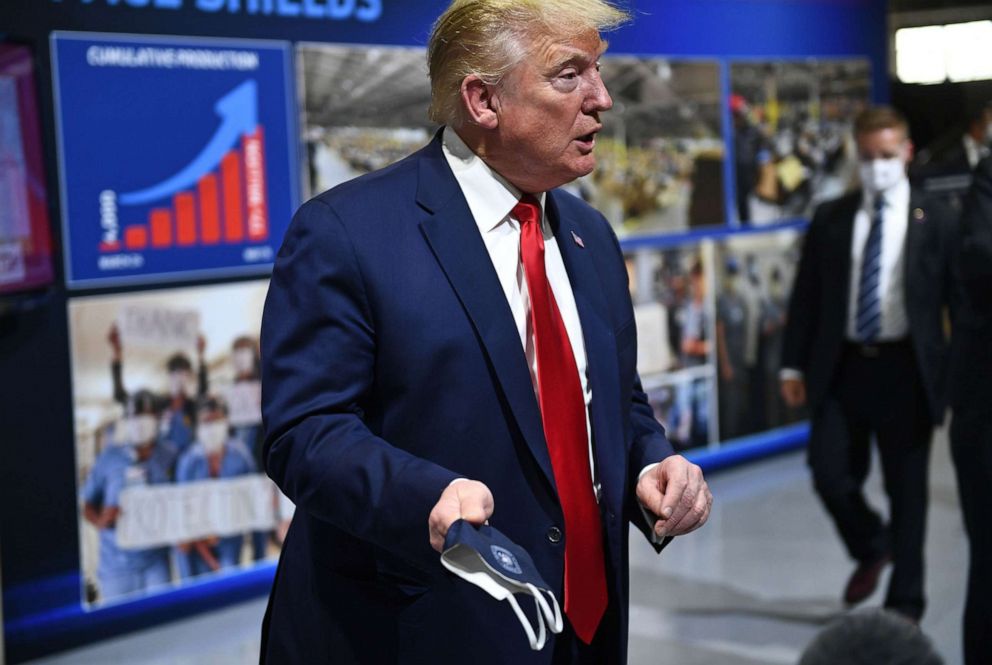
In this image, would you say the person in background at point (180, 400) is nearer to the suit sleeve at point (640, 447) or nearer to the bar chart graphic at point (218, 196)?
the bar chart graphic at point (218, 196)

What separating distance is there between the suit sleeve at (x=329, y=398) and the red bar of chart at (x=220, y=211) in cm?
Result: 290

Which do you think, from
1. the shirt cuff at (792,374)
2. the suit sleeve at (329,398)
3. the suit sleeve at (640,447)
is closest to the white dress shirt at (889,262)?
the shirt cuff at (792,374)

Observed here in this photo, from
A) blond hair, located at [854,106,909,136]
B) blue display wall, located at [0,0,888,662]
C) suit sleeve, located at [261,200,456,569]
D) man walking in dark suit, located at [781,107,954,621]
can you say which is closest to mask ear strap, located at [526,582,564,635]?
suit sleeve, located at [261,200,456,569]

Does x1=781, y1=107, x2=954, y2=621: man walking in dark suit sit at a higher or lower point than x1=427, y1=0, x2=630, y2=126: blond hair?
lower

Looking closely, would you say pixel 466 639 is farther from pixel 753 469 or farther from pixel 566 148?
pixel 753 469

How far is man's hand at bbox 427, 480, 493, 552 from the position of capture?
1513mm

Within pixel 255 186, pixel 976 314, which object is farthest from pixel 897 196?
pixel 255 186

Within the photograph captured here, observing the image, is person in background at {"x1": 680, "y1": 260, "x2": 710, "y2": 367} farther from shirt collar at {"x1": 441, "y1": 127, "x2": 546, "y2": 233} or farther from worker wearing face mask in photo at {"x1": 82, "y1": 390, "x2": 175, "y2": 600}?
shirt collar at {"x1": 441, "y1": 127, "x2": 546, "y2": 233}

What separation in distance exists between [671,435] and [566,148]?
16.0 feet

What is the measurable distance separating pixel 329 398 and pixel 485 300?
0.88 ft

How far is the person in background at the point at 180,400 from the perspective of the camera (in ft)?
15.2

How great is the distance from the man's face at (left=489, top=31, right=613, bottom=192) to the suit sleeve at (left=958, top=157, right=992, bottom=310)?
1545mm

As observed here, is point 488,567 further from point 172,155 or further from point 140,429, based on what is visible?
point 172,155

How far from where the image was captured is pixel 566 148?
6.25 ft
